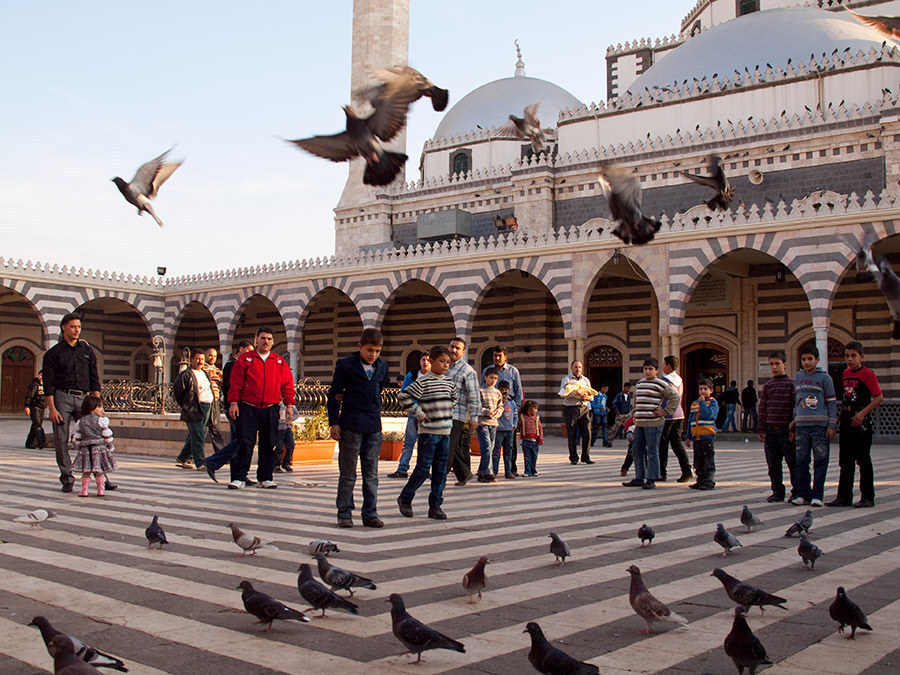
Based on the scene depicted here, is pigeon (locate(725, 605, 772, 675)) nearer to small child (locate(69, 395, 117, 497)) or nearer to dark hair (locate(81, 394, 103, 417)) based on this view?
small child (locate(69, 395, 117, 497))

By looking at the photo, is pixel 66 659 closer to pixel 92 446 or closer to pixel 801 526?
pixel 801 526

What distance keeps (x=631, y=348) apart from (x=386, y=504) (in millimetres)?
16185

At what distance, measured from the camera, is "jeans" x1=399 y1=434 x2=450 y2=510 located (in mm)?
6184

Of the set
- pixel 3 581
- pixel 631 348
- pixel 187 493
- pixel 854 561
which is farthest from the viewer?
pixel 631 348

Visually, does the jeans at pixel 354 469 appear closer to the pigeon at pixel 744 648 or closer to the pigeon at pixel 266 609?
the pigeon at pixel 266 609

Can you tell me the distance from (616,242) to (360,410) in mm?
14152

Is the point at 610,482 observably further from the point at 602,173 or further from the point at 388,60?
the point at 388,60

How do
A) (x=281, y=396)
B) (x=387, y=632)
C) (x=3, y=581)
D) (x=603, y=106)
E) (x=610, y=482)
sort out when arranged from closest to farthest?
(x=387, y=632), (x=3, y=581), (x=281, y=396), (x=610, y=482), (x=603, y=106)

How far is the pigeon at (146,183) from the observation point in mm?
8180

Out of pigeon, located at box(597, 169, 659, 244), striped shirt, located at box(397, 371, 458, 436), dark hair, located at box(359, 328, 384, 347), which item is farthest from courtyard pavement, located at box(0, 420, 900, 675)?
pigeon, located at box(597, 169, 659, 244)

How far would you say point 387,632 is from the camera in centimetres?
329

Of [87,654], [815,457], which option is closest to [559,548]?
[87,654]

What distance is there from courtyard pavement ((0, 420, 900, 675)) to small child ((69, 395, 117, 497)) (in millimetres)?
224

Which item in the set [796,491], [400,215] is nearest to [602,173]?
[796,491]
